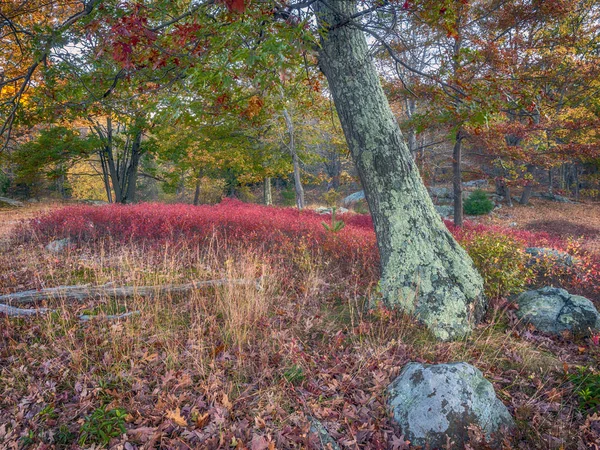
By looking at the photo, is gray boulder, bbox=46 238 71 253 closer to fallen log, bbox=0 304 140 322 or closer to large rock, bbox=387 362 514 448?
fallen log, bbox=0 304 140 322

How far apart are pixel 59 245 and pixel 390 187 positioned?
7.45m

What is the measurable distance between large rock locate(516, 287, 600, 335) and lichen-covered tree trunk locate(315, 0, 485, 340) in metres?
0.71

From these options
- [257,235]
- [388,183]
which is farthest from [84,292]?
[388,183]

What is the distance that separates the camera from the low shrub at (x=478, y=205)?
18859 mm

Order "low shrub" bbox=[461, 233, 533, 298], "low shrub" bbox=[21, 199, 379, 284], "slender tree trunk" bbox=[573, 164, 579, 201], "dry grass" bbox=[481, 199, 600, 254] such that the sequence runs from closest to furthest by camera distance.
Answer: "low shrub" bbox=[461, 233, 533, 298] → "low shrub" bbox=[21, 199, 379, 284] → "dry grass" bbox=[481, 199, 600, 254] → "slender tree trunk" bbox=[573, 164, 579, 201]

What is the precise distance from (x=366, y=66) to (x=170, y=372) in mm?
4287

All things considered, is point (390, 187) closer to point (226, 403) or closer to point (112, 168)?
point (226, 403)

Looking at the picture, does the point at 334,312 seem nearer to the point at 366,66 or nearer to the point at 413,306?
the point at 413,306

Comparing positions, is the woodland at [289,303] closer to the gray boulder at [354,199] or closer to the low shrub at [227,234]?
the low shrub at [227,234]

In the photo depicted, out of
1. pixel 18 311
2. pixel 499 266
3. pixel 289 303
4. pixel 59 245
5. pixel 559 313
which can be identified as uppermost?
pixel 59 245

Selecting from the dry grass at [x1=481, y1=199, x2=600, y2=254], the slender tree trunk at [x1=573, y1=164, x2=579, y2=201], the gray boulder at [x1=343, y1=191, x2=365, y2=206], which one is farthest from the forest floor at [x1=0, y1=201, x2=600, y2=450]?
the slender tree trunk at [x1=573, y1=164, x2=579, y2=201]

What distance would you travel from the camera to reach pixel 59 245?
7.69 meters

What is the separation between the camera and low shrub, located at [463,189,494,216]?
18.9 m

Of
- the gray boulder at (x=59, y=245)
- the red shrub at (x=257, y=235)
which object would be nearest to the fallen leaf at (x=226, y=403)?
the red shrub at (x=257, y=235)
